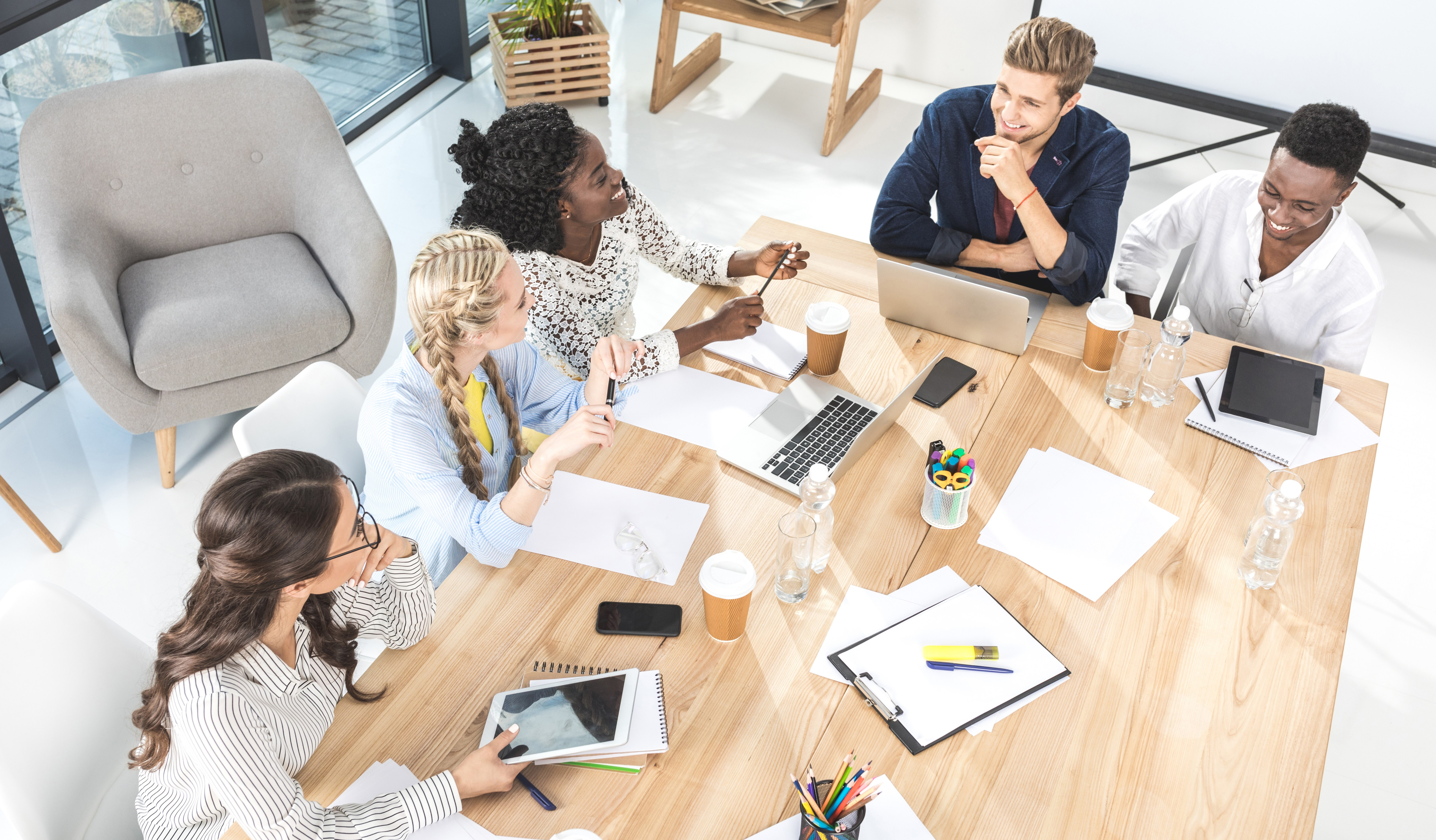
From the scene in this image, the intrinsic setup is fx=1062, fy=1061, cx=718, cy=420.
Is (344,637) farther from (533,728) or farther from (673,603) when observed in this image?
(673,603)

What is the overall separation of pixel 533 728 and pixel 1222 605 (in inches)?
44.0

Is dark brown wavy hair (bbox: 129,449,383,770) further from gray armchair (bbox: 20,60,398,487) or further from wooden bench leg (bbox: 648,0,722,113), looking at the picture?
wooden bench leg (bbox: 648,0,722,113)

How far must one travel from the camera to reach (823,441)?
2.01 metres

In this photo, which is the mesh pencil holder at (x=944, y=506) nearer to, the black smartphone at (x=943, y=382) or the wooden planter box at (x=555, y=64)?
the black smartphone at (x=943, y=382)

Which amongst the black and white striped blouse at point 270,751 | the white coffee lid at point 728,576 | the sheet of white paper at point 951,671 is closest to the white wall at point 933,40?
the sheet of white paper at point 951,671

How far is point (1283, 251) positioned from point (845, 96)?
2.31 meters

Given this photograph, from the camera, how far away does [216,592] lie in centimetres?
142

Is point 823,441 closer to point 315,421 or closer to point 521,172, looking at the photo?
point 521,172

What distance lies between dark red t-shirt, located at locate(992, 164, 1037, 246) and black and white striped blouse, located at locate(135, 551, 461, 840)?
5.62 ft

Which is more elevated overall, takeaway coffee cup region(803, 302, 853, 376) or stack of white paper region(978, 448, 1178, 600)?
takeaway coffee cup region(803, 302, 853, 376)

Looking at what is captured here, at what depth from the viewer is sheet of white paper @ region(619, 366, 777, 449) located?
6.73ft

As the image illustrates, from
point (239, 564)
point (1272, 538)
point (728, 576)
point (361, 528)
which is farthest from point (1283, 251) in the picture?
point (239, 564)

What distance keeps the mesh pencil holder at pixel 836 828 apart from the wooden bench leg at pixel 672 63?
12.3 feet

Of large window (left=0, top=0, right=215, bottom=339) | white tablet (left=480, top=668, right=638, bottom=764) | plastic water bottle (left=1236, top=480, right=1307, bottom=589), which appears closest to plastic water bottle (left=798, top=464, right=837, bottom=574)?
white tablet (left=480, top=668, right=638, bottom=764)
